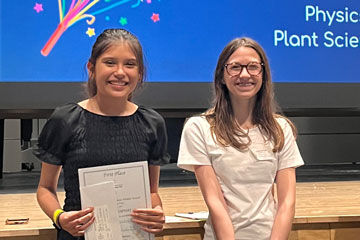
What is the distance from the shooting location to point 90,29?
3.13 m

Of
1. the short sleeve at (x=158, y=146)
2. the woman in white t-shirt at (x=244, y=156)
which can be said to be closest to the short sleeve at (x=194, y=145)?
the woman in white t-shirt at (x=244, y=156)

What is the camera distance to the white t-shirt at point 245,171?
5.34ft

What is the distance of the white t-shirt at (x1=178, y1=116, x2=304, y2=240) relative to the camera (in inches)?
64.1

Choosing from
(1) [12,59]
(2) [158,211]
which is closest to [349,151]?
(1) [12,59]

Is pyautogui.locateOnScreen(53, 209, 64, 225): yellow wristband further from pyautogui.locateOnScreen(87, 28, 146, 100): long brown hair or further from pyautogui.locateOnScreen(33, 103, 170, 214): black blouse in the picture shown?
pyautogui.locateOnScreen(87, 28, 146, 100): long brown hair

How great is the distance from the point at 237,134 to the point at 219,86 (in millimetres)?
193

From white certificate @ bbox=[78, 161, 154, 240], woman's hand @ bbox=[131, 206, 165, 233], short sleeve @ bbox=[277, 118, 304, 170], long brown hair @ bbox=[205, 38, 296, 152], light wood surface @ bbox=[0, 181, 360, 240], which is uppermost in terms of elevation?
long brown hair @ bbox=[205, 38, 296, 152]

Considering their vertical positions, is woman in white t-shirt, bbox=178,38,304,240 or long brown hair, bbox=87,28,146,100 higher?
long brown hair, bbox=87,28,146,100

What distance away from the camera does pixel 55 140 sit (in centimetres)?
148

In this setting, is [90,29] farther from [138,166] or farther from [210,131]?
[138,166]

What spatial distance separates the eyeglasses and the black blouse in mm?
395

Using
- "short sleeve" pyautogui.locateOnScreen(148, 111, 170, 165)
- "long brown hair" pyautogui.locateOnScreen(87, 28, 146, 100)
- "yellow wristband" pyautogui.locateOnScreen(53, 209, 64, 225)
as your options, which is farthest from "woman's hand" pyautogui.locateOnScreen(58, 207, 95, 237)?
"long brown hair" pyautogui.locateOnScreen(87, 28, 146, 100)

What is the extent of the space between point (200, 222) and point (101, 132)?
2.10 feet

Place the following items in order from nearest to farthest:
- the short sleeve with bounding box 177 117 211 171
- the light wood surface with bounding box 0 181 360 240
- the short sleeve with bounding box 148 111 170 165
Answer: the short sleeve with bounding box 148 111 170 165 → the short sleeve with bounding box 177 117 211 171 → the light wood surface with bounding box 0 181 360 240
